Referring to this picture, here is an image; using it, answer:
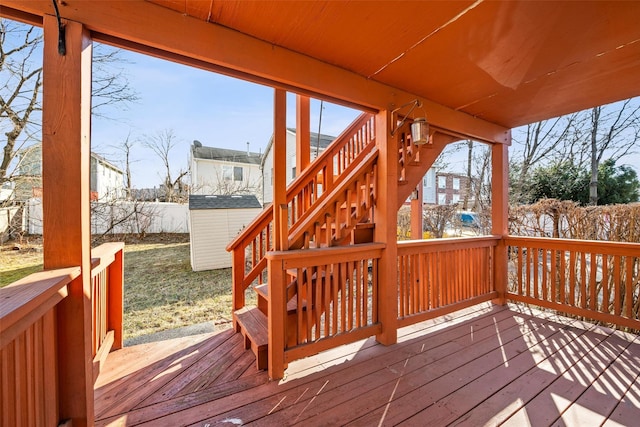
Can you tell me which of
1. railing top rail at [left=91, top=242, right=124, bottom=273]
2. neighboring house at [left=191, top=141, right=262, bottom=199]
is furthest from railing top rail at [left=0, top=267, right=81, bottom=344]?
neighboring house at [left=191, top=141, right=262, bottom=199]

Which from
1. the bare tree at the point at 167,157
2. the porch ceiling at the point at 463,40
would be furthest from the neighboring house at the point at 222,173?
the porch ceiling at the point at 463,40

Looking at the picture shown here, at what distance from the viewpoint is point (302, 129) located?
3.26 meters

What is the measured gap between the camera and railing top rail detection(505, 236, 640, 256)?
2.77 meters

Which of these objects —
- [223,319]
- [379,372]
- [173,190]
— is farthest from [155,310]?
[173,190]

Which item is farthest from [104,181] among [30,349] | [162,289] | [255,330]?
[30,349]

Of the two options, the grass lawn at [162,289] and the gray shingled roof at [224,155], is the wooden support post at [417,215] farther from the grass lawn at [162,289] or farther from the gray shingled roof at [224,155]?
the gray shingled roof at [224,155]

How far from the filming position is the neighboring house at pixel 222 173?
1370cm

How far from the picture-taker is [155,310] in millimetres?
3842

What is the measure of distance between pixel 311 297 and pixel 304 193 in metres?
1.58

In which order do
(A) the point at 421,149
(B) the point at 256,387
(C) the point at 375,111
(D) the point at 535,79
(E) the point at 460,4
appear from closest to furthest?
(E) the point at 460,4 < (B) the point at 256,387 < (D) the point at 535,79 < (C) the point at 375,111 < (A) the point at 421,149

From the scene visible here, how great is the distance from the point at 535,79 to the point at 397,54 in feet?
4.36

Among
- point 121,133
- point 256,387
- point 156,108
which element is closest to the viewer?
point 256,387

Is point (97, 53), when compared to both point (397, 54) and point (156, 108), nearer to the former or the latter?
point (156, 108)

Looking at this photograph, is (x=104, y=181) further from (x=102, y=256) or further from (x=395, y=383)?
(x=395, y=383)
